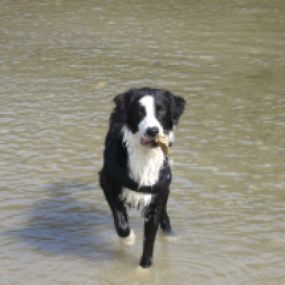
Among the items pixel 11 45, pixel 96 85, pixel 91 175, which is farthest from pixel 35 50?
pixel 91 175

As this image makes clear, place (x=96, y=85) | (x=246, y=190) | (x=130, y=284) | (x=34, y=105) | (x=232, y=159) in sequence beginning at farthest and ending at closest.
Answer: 1. (x=96, y=85)
2. (x=34, y=105)
3. (x=232, y=159)
4. (x=246, y=190)
5. (x=130, y=284)

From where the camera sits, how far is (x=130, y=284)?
4.96 metres

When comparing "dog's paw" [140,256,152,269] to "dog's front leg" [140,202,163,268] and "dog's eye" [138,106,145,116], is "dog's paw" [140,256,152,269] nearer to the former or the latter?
"dog's front leg" [140,202,163,268]

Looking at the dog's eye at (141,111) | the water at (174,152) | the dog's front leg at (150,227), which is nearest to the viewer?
the dog's eye at (141,111)

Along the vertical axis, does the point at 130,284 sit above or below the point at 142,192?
below

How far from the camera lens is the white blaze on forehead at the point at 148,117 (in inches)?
179

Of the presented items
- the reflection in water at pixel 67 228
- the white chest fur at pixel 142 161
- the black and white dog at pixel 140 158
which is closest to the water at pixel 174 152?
the reflection in water at pixel 67 228

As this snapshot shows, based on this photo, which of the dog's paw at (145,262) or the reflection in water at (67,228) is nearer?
the dog's paw at (145,262)

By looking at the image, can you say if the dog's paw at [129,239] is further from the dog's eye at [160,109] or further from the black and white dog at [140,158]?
the dog's eye at [160,109]

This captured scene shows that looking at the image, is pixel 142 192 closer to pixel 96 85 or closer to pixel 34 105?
pixel 34 105

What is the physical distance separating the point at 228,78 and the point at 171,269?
540cm

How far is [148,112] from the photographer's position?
4.61 metres

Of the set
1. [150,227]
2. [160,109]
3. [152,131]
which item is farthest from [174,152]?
[152,131]

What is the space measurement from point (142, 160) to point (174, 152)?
245cm
